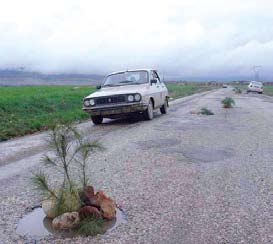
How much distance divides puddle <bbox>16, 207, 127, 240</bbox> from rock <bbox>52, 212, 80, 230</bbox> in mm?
65

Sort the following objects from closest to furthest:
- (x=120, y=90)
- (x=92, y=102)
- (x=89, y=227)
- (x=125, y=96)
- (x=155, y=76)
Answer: (x=89, y=227)
(x=125, y=96)
(x=92, y=102)
(x=120, y=90)
(x=155, y=76)

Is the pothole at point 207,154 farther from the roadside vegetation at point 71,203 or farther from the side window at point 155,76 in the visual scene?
the side window at point 155,76

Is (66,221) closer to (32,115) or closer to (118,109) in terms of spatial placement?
(118,109)

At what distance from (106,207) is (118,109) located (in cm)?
944

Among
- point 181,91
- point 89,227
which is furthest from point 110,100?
point 181,91

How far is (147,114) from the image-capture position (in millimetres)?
14922

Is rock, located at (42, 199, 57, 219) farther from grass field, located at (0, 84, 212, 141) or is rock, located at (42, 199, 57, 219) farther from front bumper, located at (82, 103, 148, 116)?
front bumper, located at (82, 103, 148, 116)

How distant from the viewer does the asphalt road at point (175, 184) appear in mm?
4527

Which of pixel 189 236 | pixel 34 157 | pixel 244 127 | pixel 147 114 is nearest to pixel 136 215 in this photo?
pixel 189 236

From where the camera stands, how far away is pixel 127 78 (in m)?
15.8

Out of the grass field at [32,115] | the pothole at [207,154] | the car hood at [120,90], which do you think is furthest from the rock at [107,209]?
the car hood at [120,90]

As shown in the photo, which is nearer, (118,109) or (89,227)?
(89,227)

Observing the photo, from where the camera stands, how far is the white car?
14.3 m

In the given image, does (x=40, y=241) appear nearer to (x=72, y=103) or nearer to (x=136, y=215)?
(x=136, y=215)
